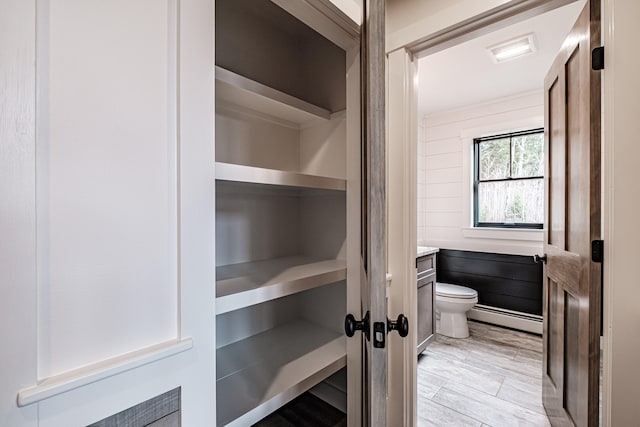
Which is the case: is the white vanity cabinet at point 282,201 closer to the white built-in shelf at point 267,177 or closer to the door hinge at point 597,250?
the white built-in shelf at point 267,177

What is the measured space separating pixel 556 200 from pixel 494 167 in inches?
74.8

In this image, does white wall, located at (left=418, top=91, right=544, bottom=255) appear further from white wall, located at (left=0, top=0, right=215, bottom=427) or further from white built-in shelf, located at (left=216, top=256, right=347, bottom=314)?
white wall, located at (left=0, top=0, right=215, bottom=427)

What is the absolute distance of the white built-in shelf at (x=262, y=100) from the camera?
93cm

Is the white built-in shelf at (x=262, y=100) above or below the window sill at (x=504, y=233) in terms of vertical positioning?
above

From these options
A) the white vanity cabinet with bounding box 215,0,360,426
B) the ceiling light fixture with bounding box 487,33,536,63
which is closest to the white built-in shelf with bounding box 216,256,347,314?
the white vanity cabinet with bounding box 215,0,360,426

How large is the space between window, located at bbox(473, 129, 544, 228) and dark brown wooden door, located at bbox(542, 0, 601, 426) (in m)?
1.46

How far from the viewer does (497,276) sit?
3.12m

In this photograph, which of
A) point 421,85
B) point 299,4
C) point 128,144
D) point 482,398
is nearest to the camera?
point 128,144

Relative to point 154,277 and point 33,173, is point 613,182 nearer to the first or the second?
point 154,277

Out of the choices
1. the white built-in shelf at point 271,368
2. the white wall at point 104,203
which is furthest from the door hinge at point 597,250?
the white wall at point 104,203

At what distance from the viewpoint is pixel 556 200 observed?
158 cm

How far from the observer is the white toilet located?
2.79 metres

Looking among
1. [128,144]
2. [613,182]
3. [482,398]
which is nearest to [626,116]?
[613,182]

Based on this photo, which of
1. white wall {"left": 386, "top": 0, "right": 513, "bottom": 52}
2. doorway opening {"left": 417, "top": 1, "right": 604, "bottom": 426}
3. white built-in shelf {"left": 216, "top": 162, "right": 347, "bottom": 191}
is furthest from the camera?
doorway opening {"left": 417, "top": 1, "right": 604, "bottom": 426}
